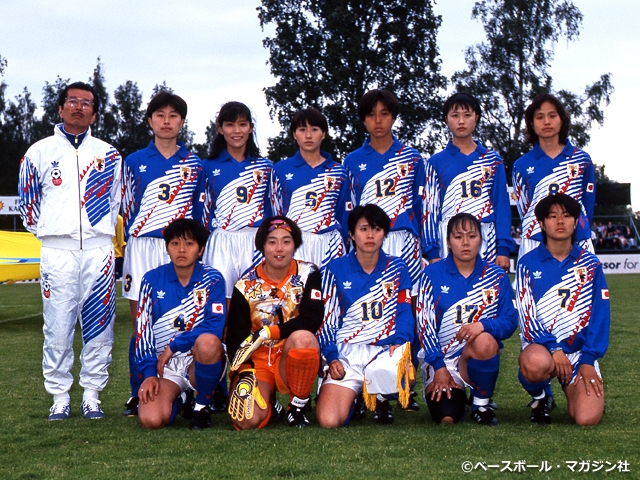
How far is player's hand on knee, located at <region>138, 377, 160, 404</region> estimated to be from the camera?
4.80 metres


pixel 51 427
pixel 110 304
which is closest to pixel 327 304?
pixel 110 304

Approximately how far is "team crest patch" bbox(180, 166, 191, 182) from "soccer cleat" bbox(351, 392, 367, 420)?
186 centimetres

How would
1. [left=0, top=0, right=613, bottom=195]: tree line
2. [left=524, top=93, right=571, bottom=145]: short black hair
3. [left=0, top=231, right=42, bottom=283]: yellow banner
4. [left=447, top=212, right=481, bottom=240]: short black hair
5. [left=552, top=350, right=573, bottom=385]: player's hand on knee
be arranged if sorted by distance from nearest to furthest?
[left=552, top=350, right=573, bottom=385]: player's hand on knee, [left=447, top=212, right=481, bottom=240]: short black hair, [left=524, top=93, right=571, bottom=145]: short black hair, [left=0, top=231, right=42, bottom=283]: yellow banner, [left=0, top=0, right=613, bottom=195]: tree line

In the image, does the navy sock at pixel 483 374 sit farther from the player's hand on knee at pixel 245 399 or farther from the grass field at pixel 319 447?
the player's hand on knee at pixel 245 399

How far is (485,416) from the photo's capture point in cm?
485

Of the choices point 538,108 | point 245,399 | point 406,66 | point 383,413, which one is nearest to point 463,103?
point 538,108

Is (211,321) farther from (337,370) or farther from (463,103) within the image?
(463,103)

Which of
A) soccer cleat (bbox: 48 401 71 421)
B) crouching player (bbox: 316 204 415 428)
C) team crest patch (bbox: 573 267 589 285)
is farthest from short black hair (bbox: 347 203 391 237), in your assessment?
soccer cleat (bbox: 48 401 71 421)

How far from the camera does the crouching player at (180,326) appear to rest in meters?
4.87

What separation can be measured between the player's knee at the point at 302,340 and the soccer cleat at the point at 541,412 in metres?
1.35

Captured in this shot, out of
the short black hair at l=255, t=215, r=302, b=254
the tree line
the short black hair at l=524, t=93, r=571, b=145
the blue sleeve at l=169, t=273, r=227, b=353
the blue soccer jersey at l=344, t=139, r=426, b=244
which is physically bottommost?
the blue sleeve at l=169, t=273, r=227, b=353

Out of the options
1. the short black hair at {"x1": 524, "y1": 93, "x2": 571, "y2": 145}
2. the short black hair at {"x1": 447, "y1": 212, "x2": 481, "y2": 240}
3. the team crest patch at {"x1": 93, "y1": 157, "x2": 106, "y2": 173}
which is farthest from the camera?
the short black hair at {"x1": 524, "y1": 93, "x2": 571, "y2": 145}

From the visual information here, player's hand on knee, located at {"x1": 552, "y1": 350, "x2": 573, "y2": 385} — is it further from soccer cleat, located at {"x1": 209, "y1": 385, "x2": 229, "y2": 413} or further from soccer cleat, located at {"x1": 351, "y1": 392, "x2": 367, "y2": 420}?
soccer cleat, located at {"x1": 209, "y1": 385, "x2": 229, "y2": 413}

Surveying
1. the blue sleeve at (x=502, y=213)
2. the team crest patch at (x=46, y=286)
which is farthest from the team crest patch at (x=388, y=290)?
the team crest patch at (x=46, y=286)
